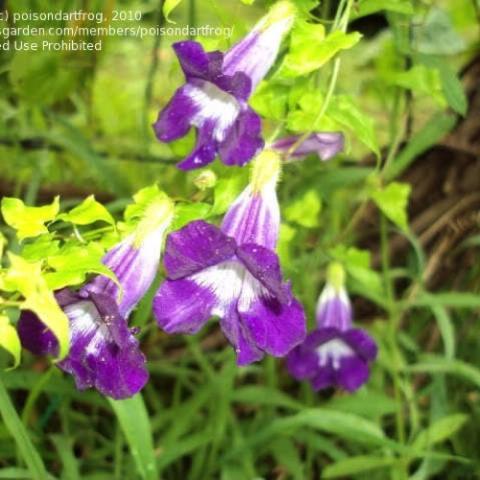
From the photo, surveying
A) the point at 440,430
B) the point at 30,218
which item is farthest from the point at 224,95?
the point at 440,430

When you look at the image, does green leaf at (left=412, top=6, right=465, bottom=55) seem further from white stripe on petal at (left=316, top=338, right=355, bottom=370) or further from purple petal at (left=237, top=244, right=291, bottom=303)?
purple petal at (left=237, top=244, right=291, bottom=303)

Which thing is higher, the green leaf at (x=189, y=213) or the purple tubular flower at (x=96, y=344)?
the green leaf at (x=189, y=213)

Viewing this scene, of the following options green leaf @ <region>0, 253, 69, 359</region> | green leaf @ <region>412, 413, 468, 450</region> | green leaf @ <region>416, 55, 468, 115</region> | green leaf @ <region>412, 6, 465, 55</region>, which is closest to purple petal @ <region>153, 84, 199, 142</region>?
green leaf @ <region>0, 253, 69, 359</region>

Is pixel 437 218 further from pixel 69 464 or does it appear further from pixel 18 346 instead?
pixel 18 346

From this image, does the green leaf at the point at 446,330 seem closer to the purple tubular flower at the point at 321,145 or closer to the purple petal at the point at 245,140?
the purple tubular flower at the point at 321,145

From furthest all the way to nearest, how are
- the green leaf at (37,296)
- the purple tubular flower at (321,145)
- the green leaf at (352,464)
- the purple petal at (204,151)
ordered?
the green leaf at (352,464) → the purple tubular flower at (321,145) → the purple petal at (204,151) → the green leaf at (37,296)

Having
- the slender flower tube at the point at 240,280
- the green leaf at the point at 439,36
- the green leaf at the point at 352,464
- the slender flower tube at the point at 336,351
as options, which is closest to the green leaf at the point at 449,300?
the slender flower tube at the point at 336,351
